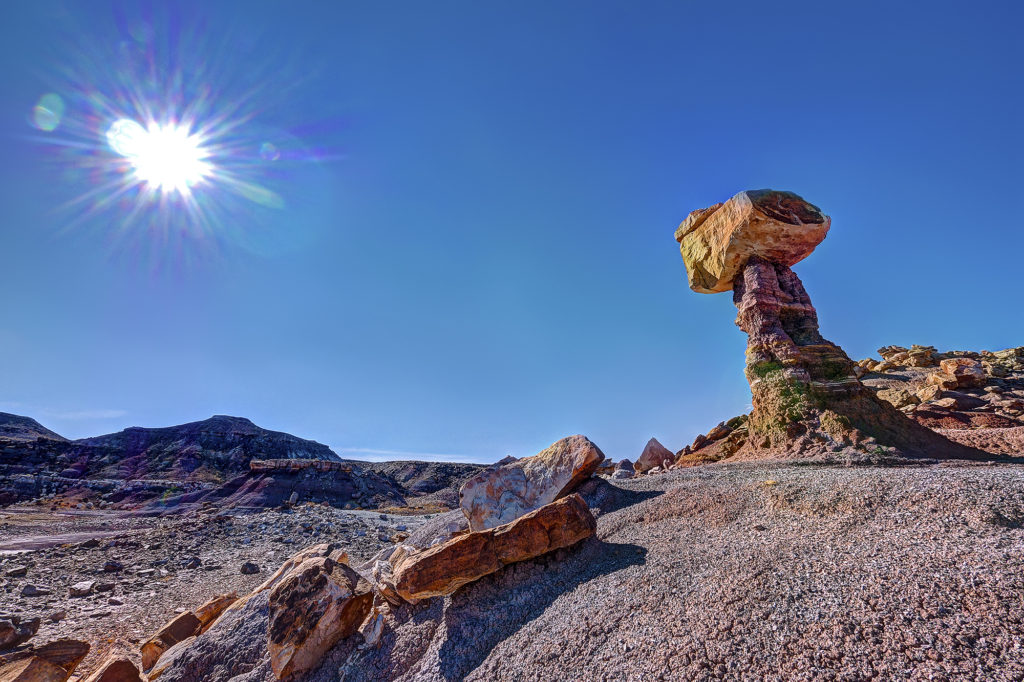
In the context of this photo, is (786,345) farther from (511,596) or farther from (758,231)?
(511,596)

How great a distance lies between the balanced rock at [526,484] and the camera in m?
8.02

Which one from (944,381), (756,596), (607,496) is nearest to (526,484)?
(607,496)

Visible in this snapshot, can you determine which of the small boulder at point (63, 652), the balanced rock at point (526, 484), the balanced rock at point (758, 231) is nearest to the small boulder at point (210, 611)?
the small boulder at point (63, 652)

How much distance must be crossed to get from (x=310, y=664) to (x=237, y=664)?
163 cm

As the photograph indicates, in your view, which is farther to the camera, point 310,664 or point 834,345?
point 834,345

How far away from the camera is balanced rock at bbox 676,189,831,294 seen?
1202 centimetres

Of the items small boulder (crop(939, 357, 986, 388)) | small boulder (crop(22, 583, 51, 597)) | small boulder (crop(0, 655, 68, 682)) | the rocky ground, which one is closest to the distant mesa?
the rocky ground

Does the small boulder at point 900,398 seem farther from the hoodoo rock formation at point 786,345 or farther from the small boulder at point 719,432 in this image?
the hoodoo rock formation at point 786,345

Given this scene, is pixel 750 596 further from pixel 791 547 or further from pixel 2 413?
pixel 2 413

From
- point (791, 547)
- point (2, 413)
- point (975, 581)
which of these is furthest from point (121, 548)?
point (2, 413)

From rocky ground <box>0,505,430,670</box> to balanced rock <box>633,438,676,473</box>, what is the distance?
969 centimetres

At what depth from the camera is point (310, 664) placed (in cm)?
527

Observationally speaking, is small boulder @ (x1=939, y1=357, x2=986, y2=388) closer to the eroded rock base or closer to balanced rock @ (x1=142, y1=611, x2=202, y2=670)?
the eroded rock base

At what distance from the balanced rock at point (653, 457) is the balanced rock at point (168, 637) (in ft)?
44.7
